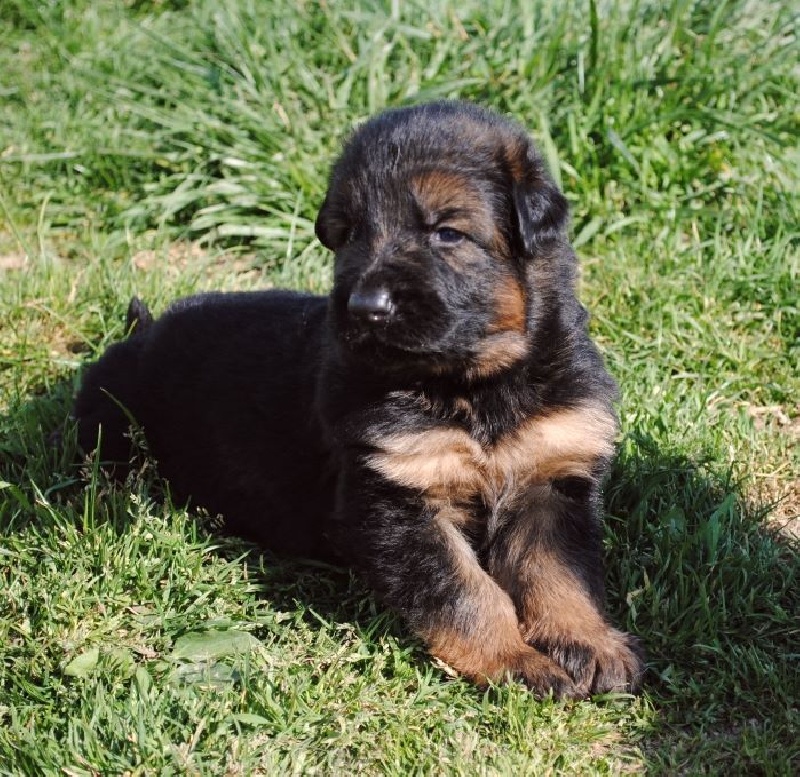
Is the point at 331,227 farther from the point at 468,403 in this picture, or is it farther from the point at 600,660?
the point at 600,660

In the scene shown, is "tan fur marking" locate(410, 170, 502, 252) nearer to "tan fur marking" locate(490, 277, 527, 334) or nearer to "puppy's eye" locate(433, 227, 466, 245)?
"puppy's eye" locate(433, 227, 466, 245)

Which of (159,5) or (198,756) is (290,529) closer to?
(198,756)

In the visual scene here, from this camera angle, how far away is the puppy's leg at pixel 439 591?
3215mm

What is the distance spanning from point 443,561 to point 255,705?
2.25ft

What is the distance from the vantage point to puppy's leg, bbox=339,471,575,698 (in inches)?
127

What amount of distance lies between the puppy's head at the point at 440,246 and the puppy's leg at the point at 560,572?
0.51 meters

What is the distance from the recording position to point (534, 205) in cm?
324

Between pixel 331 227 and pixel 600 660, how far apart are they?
1582mm

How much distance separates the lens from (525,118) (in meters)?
5.94

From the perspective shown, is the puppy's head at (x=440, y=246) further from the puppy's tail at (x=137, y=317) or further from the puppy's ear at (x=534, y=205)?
the puppy's tail at (x=137, y=317)

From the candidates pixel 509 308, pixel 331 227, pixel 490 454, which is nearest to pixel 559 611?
pixel 490 454

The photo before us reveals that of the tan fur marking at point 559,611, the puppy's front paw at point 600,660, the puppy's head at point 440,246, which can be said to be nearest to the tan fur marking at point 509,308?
the puppy's head at point 440,246

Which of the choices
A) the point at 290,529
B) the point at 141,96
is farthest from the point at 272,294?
the point at 141,96

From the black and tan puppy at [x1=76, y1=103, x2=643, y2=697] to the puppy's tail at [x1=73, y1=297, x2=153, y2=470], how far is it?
1057 mm
